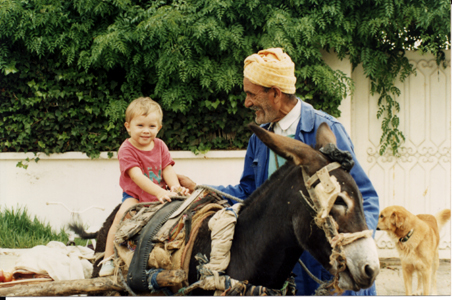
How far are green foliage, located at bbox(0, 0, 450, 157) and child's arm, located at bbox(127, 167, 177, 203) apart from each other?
2.07 m

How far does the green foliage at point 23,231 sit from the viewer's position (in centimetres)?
455

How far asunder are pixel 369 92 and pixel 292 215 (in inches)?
154

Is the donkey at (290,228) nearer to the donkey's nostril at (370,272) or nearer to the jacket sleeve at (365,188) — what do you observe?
the donkey's nostril at (370,272)

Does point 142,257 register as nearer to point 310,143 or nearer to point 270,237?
point 270,237

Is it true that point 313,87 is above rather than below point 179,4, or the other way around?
below

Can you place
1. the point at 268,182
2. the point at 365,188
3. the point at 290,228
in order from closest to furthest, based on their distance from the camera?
the point at 290,228, the point at 268,182, the point at 365,188

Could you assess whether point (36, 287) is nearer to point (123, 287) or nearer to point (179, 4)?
point (123, 287)

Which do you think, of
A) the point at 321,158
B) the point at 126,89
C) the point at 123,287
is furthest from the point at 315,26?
the point at 123,287

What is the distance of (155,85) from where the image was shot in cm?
475

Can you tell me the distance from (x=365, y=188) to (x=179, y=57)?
9.98 feet

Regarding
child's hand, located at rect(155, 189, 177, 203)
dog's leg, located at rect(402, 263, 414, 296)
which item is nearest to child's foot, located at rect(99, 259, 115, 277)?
child's hand, located at rect(155, 189, 177, 203)

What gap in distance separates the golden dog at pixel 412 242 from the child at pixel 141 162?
2775 mm

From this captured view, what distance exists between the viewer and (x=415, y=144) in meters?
4.87

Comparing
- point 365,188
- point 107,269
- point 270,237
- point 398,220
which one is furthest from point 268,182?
point 398,220
